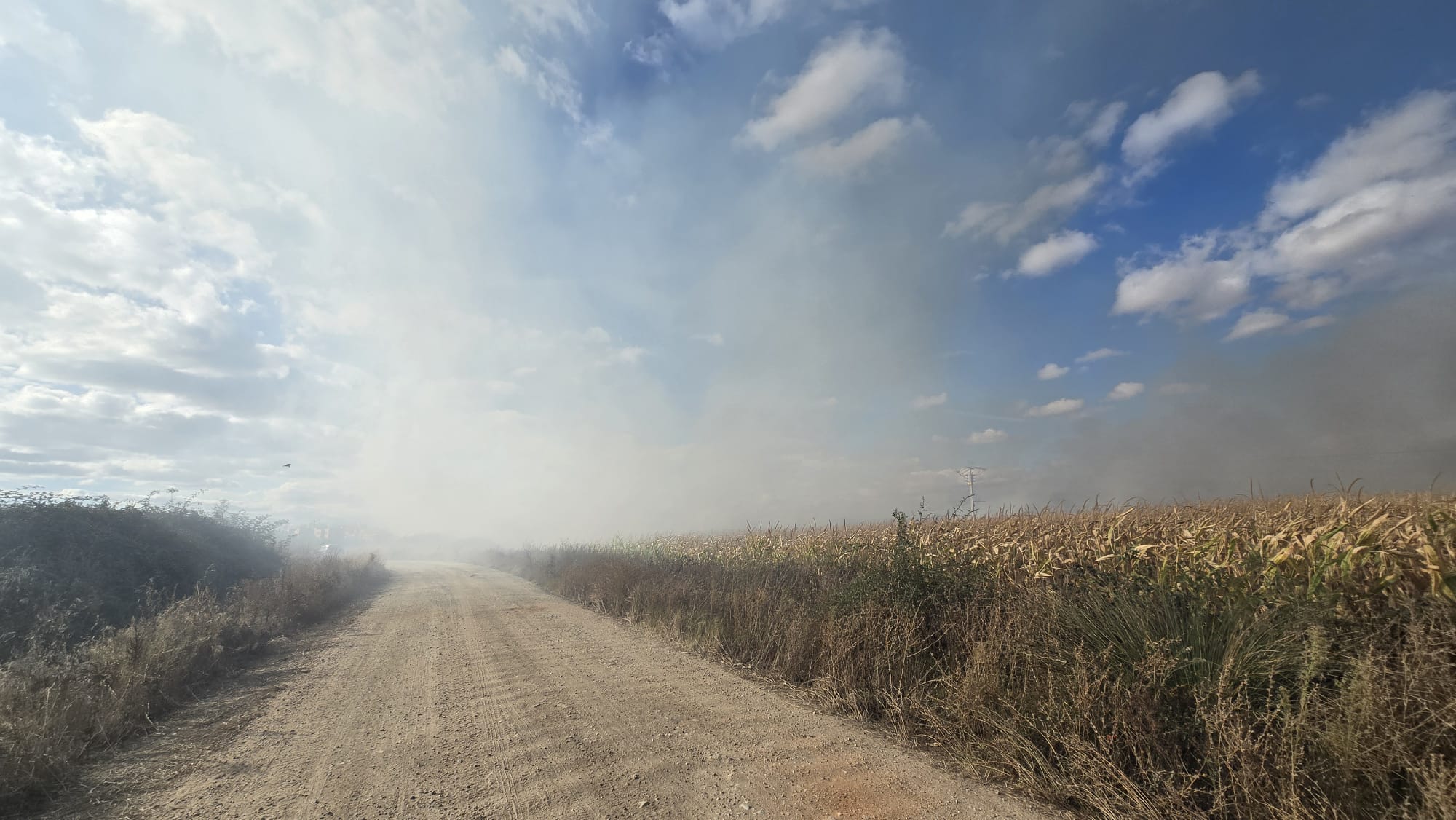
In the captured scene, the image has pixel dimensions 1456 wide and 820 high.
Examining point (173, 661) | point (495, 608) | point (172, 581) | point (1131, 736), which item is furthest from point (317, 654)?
point (1131, 736)

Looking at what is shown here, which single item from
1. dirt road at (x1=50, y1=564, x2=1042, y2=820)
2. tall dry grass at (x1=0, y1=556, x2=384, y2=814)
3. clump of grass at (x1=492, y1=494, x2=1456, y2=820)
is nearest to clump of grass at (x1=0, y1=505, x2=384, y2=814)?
tall dry grass at (x1=0, y1=556, x2=384, y2=814)

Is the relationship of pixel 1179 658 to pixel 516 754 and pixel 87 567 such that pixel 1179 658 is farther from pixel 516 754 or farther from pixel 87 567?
pixel 87 567

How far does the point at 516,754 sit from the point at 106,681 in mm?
4697

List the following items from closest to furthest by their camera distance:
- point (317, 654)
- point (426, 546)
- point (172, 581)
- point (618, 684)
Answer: point (618, 684)
point (317, 654)
point (172, 581)
point (426, 546)

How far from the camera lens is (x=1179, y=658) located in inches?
145

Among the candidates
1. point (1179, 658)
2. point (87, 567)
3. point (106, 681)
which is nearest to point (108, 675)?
point (106, 681)

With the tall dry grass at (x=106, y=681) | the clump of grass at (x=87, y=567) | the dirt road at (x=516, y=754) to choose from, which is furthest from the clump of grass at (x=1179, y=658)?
the clump of grass at (x=87, y=567)

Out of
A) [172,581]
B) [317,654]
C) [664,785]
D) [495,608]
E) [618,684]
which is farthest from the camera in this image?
[495,608]

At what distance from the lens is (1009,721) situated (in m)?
4.16

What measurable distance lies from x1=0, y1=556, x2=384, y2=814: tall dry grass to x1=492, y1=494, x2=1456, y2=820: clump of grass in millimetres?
6148

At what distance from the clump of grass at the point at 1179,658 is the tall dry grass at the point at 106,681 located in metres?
6.15

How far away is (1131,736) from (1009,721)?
2.72 feet

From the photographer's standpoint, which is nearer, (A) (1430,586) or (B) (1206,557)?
(A) (1430,586)

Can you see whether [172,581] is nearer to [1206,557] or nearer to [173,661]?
[173,661]
